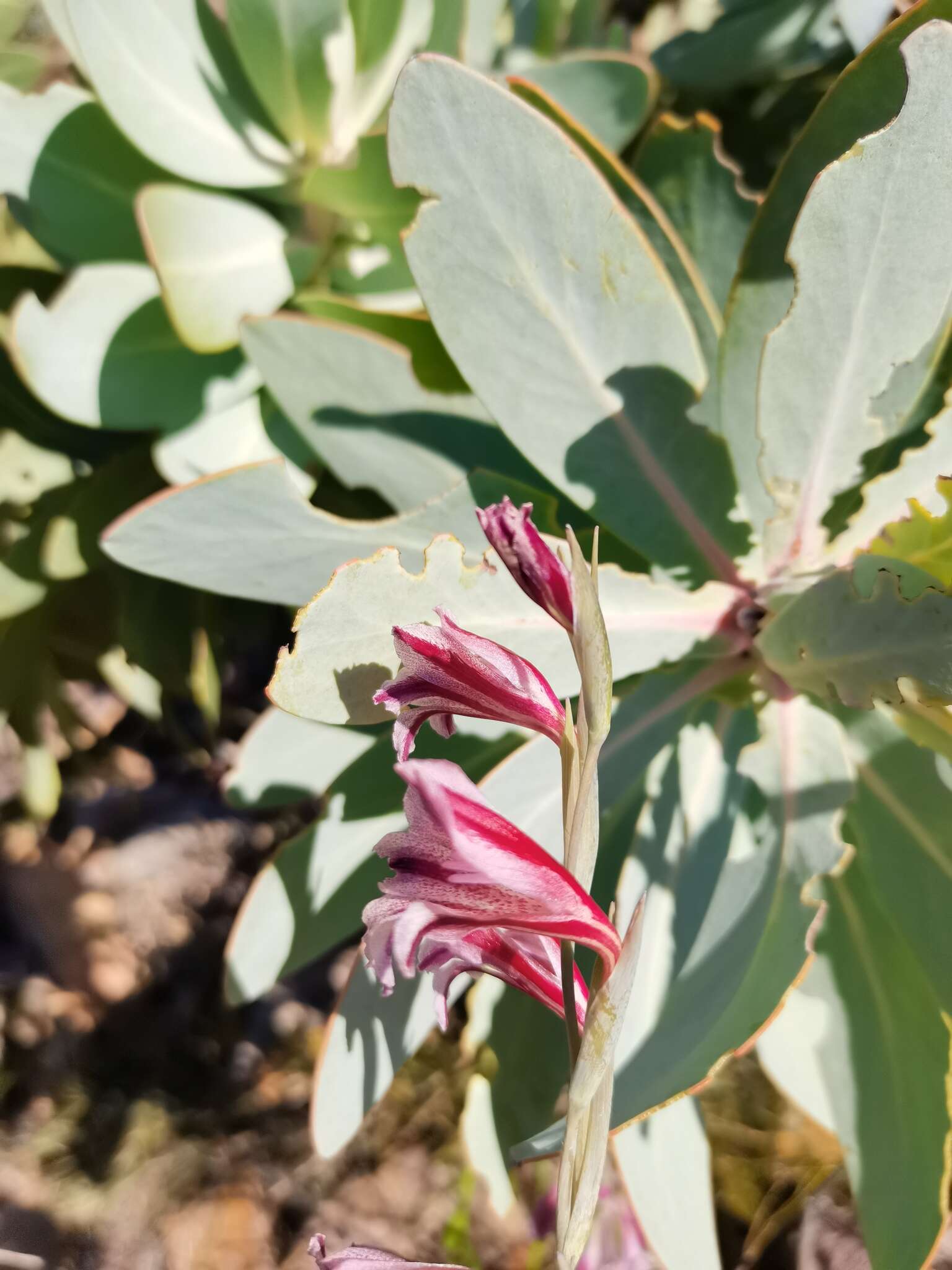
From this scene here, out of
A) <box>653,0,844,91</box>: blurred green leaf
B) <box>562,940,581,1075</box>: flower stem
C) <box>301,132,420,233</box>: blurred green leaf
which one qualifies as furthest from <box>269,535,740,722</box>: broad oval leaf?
<box>653,0,844,91</box>: blurred green leaf

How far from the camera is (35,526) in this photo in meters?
→ 0.92

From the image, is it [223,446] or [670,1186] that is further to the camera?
[223,446]

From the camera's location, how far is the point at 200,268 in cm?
75

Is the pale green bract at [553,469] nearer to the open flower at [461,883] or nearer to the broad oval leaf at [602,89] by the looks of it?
the broad oval leaf at [602,89]

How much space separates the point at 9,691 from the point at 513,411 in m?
0.70

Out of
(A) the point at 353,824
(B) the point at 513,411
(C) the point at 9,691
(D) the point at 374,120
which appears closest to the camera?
(B) the point at 513,411

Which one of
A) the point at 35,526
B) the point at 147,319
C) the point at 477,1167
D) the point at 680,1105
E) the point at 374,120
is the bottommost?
the point at 477,1167

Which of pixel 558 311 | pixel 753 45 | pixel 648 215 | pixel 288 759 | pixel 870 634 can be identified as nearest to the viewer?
pixel 870 634

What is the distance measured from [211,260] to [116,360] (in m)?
0.13

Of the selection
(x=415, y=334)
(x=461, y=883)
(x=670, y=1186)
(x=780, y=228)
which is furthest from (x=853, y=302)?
(x=670, y=1186)

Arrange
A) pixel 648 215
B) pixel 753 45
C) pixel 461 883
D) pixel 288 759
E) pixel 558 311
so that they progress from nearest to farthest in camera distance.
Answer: pixel 461 883, pixel 558 311, pixel 648 215, pixel 288 759, pixel 753 45

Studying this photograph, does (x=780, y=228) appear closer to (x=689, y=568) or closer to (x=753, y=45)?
(x=689, y=568)

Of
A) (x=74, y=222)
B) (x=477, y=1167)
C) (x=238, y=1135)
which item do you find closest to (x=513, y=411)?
(x=74, y=222)

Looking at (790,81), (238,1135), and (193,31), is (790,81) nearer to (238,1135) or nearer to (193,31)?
(193,31)
